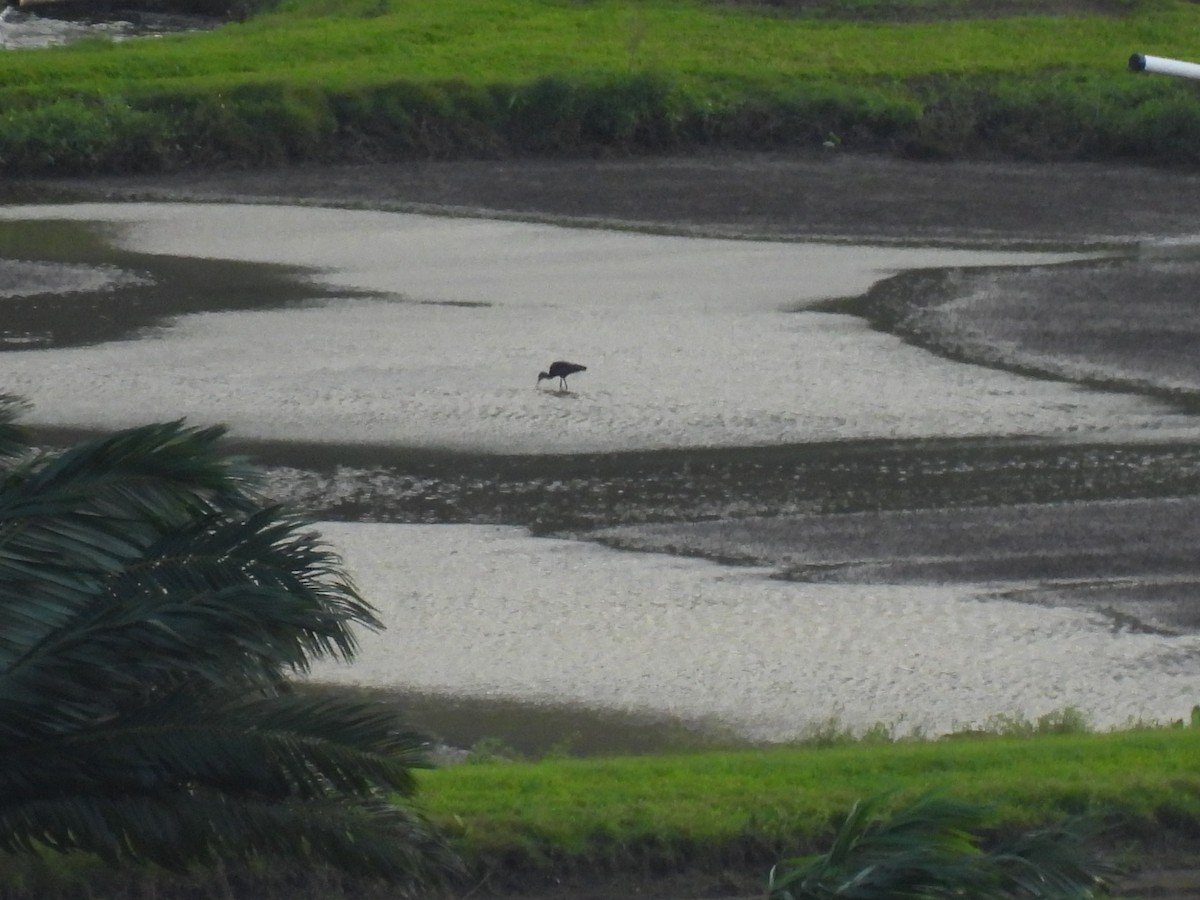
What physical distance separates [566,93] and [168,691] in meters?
Answer: 26.4

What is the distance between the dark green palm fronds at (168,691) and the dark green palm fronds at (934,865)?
1726mm

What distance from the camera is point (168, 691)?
688cm

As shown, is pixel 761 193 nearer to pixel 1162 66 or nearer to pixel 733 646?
pixel 733 646

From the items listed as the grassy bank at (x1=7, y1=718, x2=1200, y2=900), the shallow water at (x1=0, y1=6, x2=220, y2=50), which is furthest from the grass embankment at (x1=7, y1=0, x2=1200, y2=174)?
the grassy bank at (x1=7, y1=718, x2=1200, y2=900)

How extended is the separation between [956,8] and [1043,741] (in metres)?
34.1

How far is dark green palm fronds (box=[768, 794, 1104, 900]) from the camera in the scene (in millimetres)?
5609

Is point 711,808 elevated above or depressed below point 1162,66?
below

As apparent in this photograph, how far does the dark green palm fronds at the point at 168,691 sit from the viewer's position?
6.58 metres

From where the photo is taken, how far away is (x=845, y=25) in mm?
40312

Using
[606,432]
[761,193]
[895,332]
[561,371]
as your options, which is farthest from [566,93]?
[606,432]

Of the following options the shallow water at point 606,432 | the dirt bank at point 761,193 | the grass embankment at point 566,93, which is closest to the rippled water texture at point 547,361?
the shallow water at point 606,432

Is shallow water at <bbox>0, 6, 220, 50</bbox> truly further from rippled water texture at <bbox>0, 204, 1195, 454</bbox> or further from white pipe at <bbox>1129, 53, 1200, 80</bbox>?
white pipe at <bbox>1129, 53, 1200, 80</bbox>

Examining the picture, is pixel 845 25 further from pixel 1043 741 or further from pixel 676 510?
pixel 1043 741

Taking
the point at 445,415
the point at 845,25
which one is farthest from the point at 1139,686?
the point at 845,25
